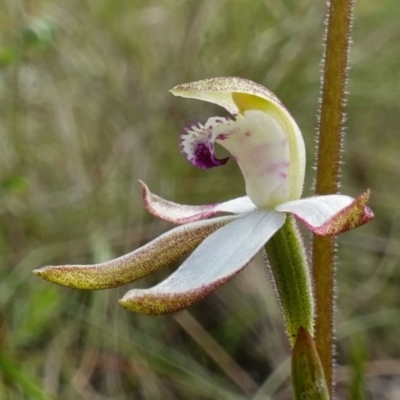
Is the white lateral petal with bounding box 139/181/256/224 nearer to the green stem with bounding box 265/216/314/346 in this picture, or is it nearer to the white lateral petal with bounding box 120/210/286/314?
the white lateral petal with bounding box 120/210/286/314

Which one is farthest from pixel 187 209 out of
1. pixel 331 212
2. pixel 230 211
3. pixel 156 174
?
pixel 156 174

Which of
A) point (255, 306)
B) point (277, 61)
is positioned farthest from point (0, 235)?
point (277, 61)

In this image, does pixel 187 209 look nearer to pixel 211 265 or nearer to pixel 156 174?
pixel 211 265

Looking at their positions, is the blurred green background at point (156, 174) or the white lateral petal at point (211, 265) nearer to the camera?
the white lateral petal at point (211, 265)

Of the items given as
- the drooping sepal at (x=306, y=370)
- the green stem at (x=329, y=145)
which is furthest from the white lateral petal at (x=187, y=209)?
the drooping sepal at (x=306, y=370)

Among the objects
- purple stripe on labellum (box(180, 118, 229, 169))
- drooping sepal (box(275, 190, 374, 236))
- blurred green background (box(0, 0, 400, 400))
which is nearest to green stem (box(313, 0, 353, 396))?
drooping sepal (box(275, 190, 374, 236))

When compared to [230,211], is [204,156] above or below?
above

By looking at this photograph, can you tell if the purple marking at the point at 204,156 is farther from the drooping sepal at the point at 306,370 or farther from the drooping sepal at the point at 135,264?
the drooping sepal at the point at 306,370
